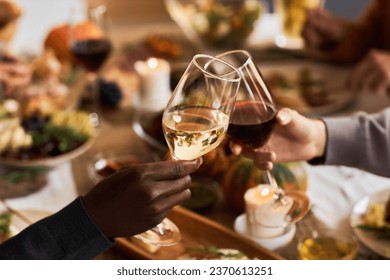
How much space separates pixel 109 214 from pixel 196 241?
37 cm

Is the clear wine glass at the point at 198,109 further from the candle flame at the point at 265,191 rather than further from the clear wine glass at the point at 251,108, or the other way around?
the candle flame at the point at 265,191

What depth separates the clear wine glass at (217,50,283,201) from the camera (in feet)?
3.04

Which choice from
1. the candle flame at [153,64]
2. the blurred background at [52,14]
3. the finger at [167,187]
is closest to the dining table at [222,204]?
the candle flame at [153,64]

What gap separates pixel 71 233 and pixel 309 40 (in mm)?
1279

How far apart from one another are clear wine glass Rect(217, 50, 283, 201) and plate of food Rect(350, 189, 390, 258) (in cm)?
31

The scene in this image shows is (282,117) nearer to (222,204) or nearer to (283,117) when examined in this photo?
(283,117)

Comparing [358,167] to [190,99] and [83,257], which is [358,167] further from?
[83,257]

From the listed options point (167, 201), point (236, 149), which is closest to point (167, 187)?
point (167, 201)

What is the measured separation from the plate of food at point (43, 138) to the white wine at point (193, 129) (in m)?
0.59

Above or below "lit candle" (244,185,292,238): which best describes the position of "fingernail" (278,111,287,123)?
above

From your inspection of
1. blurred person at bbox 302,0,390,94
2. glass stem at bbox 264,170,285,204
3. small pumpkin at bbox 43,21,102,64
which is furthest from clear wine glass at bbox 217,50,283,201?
small pumpkin at bbox 43,21,102,64

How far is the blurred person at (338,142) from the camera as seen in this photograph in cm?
116

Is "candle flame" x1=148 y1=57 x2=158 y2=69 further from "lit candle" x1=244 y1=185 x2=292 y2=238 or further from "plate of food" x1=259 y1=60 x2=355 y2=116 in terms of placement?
"lit candle" x1=244 y1=185 x2=292 y2=238
